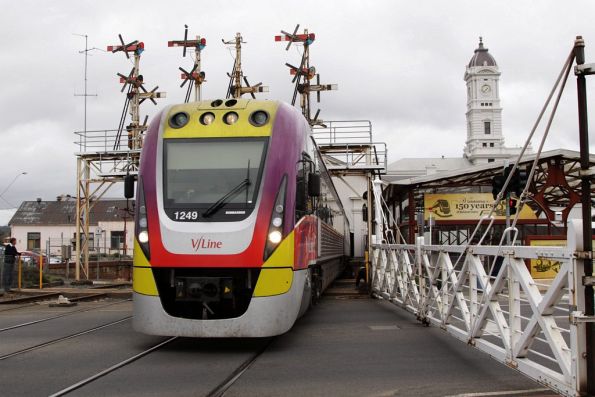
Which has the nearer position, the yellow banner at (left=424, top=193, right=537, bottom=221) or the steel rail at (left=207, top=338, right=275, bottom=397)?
the steel rail at (left=207, top=338, right=275, bottom=397)

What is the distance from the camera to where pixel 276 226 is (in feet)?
28.2

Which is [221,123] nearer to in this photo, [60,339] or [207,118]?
[207,118]

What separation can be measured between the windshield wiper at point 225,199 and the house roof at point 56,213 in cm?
6661

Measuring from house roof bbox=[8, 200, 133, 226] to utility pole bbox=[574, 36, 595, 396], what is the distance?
233 ft

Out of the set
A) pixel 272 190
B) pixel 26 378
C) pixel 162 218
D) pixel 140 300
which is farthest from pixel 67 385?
pixel 272 190

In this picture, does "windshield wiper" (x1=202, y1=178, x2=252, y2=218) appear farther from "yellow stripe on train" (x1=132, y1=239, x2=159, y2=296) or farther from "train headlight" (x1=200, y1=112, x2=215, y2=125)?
"train headlight" (x1=200, y1=112, x2=215, y2=125)

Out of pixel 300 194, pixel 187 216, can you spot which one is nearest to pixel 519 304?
pixel 300 194

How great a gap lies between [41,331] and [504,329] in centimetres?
761

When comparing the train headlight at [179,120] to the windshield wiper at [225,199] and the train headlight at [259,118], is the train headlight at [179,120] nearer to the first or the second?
the train headlight at [259,118]

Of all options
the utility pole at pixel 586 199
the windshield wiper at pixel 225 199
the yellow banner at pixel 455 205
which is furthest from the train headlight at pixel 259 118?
the yellow banner at pixel 455 205

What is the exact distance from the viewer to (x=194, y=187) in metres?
8.91

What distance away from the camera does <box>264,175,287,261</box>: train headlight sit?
27.9ft

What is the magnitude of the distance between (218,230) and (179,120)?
6.43ft

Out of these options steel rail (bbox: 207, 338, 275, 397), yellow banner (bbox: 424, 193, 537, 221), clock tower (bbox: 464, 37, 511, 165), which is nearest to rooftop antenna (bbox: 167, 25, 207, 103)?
yellow banner (bbox: 424, 193, 537, 221)
